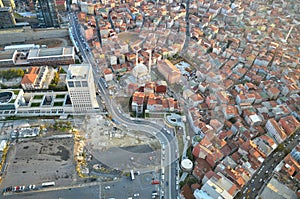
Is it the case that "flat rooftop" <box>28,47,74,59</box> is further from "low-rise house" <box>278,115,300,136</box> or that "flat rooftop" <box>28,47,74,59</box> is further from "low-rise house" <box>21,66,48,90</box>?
"low-rise house" <box>278,115,300,136</box>

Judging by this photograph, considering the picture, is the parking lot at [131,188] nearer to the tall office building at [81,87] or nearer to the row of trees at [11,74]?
the tall office building at [81,87]

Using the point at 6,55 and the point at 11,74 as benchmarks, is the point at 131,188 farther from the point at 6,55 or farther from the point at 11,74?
the point at 6,55

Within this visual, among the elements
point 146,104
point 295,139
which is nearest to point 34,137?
point 146,104

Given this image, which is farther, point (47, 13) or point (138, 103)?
point (47, 13)

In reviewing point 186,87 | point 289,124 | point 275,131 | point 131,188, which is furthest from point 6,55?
point 289,124

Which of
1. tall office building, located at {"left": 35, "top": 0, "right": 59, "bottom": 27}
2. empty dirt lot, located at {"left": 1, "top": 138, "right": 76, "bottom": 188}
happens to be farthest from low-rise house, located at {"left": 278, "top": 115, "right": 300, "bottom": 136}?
tall office building, located at {"left": 35, "top": 0, "right": 59, "bottom": 27}

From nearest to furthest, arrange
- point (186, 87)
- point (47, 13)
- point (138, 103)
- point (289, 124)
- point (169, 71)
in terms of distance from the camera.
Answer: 1. point (289, 124)
2. point (138, 103)
3. point (186, 87)
4. point (169, 71)
5. point (47, 13)

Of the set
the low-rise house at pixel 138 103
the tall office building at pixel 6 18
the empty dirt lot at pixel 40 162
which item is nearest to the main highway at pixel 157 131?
the low-rise house at pixel 138 103

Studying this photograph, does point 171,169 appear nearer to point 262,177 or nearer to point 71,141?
point 262,177
